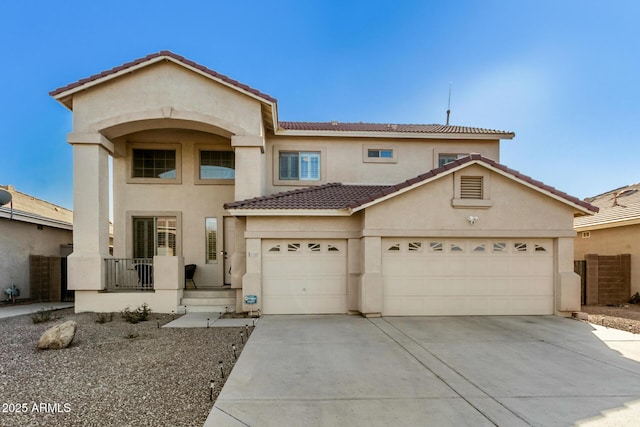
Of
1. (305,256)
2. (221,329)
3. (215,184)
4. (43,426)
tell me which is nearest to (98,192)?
(215,184)

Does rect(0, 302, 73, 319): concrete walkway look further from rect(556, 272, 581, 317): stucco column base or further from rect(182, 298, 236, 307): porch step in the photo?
rect(556, 272, 581, 317): stucco column base

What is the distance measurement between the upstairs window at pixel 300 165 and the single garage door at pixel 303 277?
3.99 m

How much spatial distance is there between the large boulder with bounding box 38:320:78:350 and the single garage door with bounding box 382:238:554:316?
764 cm

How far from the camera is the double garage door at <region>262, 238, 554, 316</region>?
9.67m

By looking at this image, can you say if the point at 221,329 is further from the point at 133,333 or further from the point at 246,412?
the point at 246,412

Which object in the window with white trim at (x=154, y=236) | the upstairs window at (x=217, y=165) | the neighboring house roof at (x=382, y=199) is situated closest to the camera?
the neighboring house roof at (x=382, y=199)

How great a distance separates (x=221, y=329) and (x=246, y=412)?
445cm

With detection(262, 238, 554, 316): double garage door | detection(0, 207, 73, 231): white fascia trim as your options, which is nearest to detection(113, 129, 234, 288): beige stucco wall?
detection(262, 238, 554, 316): double garage door

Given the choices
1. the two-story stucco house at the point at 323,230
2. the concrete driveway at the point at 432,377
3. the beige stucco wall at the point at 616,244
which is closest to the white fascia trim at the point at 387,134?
the two-story stucco house at the point at 323,230

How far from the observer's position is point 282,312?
9.84 meters

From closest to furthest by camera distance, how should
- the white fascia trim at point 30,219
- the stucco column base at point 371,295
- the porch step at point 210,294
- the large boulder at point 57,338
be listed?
the large boulder at point 57,338 → the stucco column base at point 371,295 → the porch step at point 210,294 → the white fascia trim at point 30,219

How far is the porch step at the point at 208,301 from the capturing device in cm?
1037

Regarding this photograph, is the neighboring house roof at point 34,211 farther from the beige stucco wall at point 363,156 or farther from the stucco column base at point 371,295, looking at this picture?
the stucco column base at point 371,295

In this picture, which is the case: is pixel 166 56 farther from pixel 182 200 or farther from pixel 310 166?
pixel 310 166
